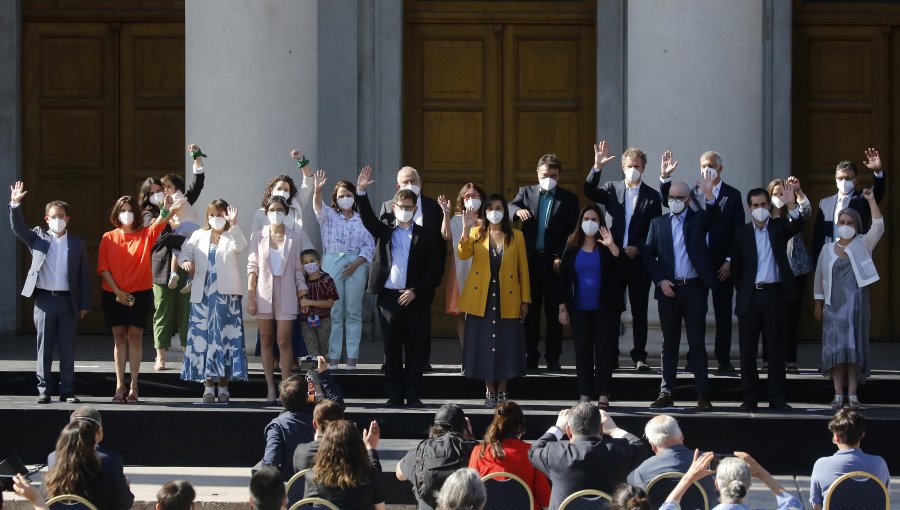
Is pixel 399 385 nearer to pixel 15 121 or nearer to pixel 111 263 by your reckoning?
pixel 111 263

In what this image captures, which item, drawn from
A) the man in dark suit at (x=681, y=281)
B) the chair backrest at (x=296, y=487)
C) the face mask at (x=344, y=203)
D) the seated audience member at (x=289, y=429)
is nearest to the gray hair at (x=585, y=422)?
the seated audience member at (x=289, y=429)

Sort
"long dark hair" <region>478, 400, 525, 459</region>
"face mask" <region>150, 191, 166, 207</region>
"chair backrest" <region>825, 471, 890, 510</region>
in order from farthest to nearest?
"face mask" <region>150, 191, 166, 207</region> → "long dark hair" <region>478, 400, 525, 459</region> → "chair backrest" <region>825, 471, 890, 510</region>

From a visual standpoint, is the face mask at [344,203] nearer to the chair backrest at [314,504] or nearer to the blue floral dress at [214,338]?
the blue floral dress at [214,338]

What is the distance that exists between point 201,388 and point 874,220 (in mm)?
5914

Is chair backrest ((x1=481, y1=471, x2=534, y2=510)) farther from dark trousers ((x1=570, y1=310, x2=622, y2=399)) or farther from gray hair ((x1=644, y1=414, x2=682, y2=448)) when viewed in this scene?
dark trousers ((x1=570, y1=310, x2=622, y2=399))

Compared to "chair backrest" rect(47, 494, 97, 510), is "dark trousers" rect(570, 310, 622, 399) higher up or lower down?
higher up

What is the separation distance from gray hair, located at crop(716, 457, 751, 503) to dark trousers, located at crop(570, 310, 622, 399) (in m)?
4.85

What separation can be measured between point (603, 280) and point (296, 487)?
4.80m

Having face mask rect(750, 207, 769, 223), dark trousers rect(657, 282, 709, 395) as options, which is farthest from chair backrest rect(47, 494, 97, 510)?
face mask rect(750, 207, 769, 223)

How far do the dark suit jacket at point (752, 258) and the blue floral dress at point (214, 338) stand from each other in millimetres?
4122

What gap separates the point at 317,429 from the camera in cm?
881

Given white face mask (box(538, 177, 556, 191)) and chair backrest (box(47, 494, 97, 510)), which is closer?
→ chair backrest (box(47, 494, 97, 510))

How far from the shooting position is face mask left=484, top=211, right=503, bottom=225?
1239cm

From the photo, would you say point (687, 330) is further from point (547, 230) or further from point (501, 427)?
point (501, 427)
